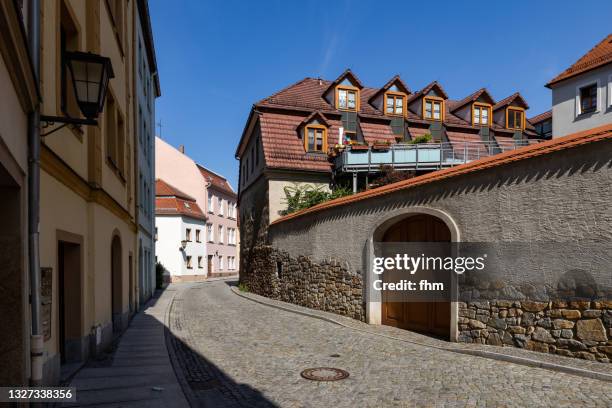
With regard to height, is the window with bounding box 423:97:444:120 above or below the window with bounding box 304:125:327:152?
above

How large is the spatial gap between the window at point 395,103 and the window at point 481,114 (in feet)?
16.2

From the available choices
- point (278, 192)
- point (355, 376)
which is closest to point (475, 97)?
point (278, 192)

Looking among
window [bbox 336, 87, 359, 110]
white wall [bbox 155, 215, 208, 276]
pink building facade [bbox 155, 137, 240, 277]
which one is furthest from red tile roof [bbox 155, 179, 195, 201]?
window [bbox 336, 87, 359, 110]

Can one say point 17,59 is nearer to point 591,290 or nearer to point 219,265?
point 591,290

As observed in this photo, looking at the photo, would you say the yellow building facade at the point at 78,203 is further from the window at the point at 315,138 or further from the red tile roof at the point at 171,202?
the red tile roof at the point at 171,202

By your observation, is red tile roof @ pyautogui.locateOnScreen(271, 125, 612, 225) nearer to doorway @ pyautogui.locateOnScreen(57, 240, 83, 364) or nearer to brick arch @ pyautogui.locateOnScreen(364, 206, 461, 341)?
brick arch @ pyautogui.locateOnScreen(364, 206, 461, 341)

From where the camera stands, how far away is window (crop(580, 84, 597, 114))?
21.7 metres

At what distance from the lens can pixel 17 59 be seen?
148 inches

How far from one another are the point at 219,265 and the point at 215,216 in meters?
5.07

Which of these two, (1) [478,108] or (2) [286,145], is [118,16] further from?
(1) [478,108]

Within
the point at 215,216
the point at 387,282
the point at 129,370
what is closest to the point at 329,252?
the point at 387,282

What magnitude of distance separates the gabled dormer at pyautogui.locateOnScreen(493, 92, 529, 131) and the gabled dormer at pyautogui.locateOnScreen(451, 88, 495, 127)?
76cm

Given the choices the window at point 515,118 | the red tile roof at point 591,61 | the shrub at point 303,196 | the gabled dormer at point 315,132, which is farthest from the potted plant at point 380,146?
the window at point 515,118

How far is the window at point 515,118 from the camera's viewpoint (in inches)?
1081
